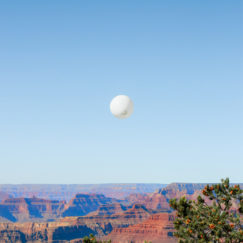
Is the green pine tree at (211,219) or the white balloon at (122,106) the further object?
the white balloon at (122,106)

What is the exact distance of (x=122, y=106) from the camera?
1098 inches

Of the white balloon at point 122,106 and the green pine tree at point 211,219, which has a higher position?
the white balloon at point 122,106

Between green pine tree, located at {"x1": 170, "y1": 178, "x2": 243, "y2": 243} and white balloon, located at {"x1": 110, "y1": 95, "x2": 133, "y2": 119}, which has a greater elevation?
white balloon, located at {"x1": 110, "y1": 95, "x2": 133, "y2": 119}

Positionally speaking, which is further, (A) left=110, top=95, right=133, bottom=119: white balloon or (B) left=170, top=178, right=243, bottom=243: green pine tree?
(A) left=110, top=95, right=133, bottom=119: white balloon

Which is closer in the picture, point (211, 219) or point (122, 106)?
point (211, 219)

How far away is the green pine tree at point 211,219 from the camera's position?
2258cm

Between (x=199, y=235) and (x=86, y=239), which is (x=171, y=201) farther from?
(x=86, y=239)

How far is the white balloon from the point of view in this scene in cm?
2791

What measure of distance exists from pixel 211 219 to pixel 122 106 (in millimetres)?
9869

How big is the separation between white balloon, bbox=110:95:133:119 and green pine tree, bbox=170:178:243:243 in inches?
277

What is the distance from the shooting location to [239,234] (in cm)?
2238

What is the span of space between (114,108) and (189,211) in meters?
8.72

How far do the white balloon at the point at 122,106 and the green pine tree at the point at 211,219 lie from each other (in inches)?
277

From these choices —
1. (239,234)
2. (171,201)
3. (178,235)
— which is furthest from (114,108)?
(239,234)
